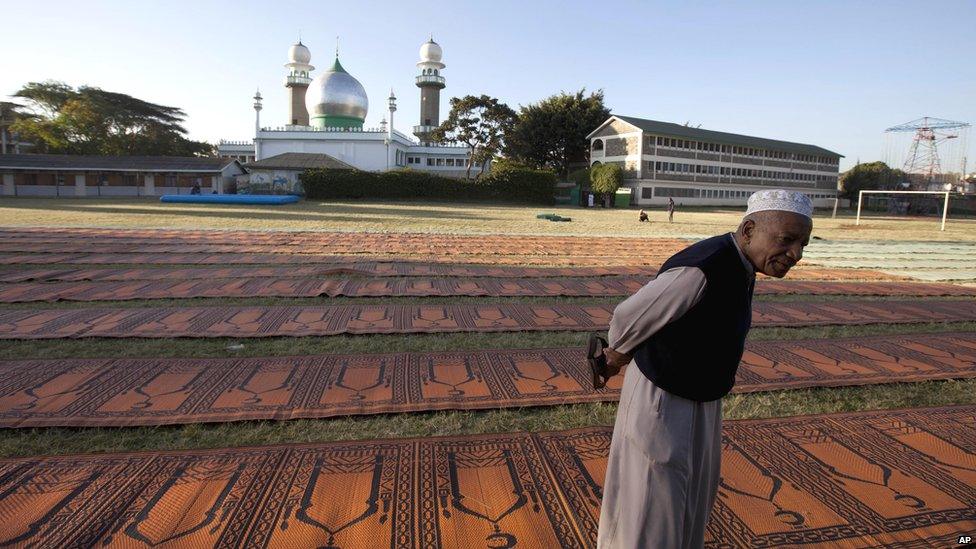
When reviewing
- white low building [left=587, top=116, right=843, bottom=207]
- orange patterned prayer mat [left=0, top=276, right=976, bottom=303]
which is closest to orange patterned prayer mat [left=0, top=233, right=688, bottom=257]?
orange patterned prayer mat [left=0, top=276, right=976, bottom=303]

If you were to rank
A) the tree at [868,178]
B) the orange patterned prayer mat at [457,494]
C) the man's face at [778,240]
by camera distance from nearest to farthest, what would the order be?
1. the man's face at [778,240]
2. the orange patterned prayer mat at [457,494]
3. the tree at [868,178]

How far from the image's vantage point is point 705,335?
5.25 feet

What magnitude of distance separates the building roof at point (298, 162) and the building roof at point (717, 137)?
19952mm

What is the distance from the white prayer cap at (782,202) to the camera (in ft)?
5.16

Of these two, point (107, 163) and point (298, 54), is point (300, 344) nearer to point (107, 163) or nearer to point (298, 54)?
point (107, 163)

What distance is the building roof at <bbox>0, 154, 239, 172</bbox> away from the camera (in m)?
31.6

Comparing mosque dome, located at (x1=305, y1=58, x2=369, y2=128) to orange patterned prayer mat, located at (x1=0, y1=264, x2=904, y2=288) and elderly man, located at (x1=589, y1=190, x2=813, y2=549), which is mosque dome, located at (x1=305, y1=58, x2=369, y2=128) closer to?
orange patterned prayer mat, located at (x1=0, y1=264, x2=904, y2=288)

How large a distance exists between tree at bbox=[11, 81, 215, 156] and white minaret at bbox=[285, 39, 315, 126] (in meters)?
11.1

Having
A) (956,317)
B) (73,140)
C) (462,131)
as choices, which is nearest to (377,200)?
(462,131)

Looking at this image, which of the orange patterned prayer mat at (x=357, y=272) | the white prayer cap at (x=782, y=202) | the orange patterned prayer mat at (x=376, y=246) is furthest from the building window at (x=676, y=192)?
the white prayer cap at (x=782, y=202)

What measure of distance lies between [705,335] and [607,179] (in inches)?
1395

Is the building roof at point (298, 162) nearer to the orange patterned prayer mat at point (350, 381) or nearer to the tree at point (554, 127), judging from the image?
the tree at point (554, 127)

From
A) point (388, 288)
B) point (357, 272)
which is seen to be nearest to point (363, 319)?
point (388, 288)

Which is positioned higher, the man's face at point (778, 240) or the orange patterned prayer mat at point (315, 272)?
the man's face at point (778, 240)
